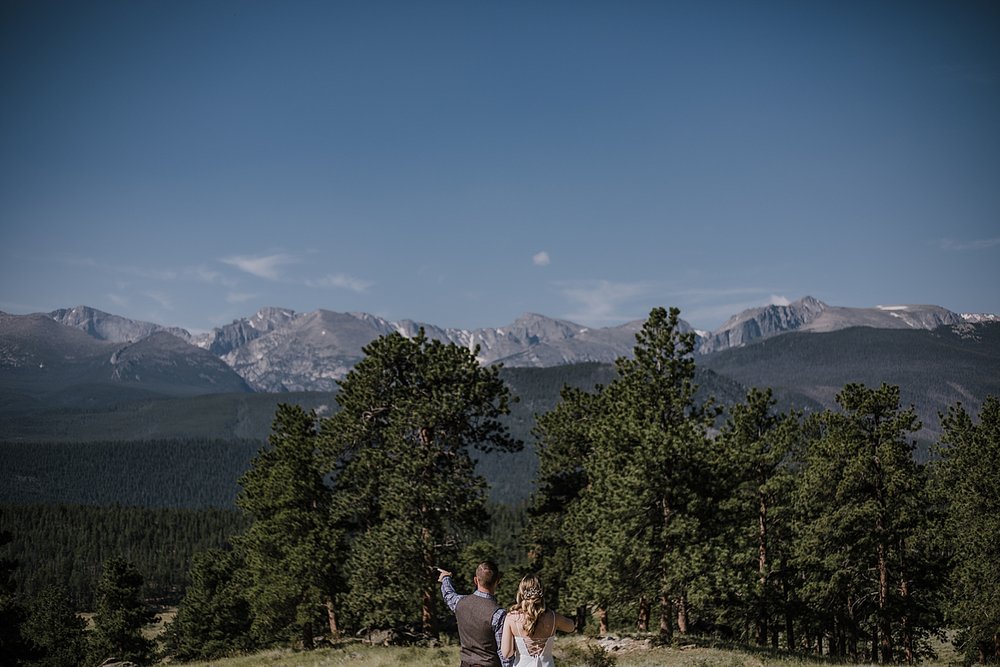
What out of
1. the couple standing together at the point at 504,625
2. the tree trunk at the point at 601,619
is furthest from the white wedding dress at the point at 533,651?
the tree trunk at the point at 601,619

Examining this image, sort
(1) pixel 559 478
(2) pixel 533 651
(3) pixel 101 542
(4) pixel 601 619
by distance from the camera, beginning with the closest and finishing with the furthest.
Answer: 1. (2) pixel 533 651
2. (4) pixel 601 619
3. (1) pixel 559 478
4. (3) pixel 101 542

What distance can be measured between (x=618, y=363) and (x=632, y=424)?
17.4ft

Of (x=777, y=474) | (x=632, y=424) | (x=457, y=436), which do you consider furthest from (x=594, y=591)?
(x=777, y=474)

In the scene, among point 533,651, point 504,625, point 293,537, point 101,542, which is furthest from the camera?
point 101,542

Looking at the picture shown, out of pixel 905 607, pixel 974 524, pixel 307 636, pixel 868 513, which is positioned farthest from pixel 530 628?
pixel 905 607

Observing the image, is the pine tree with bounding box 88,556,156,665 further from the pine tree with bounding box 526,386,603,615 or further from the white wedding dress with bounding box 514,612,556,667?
the white wedding dress with bounding box 514,612,556,667

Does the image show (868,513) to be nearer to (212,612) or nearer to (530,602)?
(530,602)

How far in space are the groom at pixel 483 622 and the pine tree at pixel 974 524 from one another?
2863 centimetres

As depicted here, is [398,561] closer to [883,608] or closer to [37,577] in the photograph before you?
[883,608]

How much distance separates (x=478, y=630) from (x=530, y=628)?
1004mm

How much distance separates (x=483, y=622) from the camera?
373 inches

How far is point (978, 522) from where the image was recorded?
2989 cm

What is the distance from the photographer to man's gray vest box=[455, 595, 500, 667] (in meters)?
9.47

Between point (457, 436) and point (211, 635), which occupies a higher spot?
point (457, 436)
